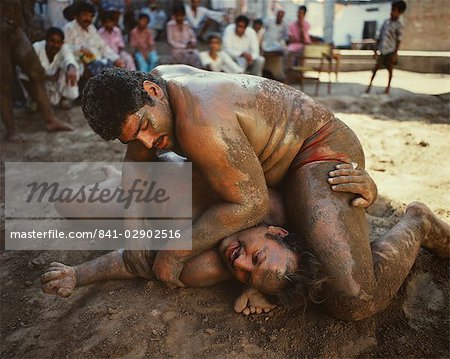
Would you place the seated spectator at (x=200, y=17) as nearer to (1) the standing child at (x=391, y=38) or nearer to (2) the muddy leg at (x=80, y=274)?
(1) the standing child at (x=391, y=38)

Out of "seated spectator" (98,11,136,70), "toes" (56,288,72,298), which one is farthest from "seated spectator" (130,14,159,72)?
"toes" (56,288,72,298)

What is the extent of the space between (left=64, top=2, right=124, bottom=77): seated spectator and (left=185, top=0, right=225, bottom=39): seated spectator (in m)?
2.70

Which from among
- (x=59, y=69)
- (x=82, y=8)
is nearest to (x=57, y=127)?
(x=59, y=69)

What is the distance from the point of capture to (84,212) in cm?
265

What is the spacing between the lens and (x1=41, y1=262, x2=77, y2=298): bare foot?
1.96m

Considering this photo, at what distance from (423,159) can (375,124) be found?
129cm

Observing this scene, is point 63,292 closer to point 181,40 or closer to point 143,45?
point 143,45

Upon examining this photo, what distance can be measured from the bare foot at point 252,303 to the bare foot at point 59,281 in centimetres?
83

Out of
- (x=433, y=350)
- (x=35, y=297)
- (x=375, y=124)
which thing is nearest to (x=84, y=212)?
(x=35, y=297)

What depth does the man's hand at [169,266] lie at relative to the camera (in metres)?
1.96

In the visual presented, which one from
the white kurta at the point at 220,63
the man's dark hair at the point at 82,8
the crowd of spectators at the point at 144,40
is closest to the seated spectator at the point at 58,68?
the crowd of spectators at the point at 144,40

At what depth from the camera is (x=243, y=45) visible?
745cm

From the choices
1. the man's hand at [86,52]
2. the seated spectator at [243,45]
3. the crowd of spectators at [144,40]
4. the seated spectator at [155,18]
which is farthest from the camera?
the seated spectator at [155,18]

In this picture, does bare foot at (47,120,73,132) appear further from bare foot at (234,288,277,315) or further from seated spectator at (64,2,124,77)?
bare foot at (234,288,277,315)
